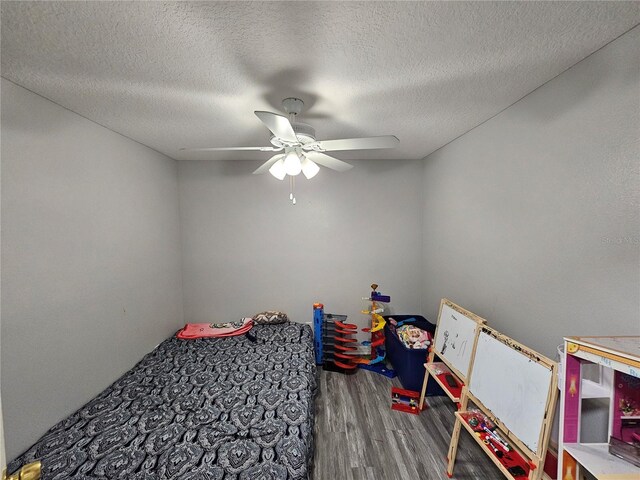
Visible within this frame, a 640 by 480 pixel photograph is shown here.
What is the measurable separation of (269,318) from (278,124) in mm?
2341

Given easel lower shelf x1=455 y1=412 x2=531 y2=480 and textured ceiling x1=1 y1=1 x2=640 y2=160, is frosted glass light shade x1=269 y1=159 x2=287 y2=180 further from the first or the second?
easel lower shelf x1=455 y1=412 x2=531 y2=480

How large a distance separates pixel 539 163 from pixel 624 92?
1.45 feet

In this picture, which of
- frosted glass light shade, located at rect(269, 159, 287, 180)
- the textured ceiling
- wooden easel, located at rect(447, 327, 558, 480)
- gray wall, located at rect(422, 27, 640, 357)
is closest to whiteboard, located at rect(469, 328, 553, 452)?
→ wooden easel, located at rect(447, 327, 558, 480)

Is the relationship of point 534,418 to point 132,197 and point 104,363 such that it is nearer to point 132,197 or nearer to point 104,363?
point 104,363

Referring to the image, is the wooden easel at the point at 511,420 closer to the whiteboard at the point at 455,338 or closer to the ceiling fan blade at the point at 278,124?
the whiteboard at the point at 455,338

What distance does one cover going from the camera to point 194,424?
154 cm

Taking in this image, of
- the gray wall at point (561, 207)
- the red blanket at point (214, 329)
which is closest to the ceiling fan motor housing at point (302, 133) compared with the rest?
the gray wall at point (561, 207)

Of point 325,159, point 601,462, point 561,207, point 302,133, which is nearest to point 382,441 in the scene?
point 601,462

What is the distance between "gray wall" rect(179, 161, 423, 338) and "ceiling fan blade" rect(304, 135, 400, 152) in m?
1.48

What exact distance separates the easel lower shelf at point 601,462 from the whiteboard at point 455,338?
0.72m

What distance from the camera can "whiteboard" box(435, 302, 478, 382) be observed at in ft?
5.89

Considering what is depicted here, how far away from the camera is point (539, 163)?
1496mm

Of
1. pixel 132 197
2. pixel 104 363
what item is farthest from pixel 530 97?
pixel 104 363

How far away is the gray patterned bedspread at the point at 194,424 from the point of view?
1.25 meters
